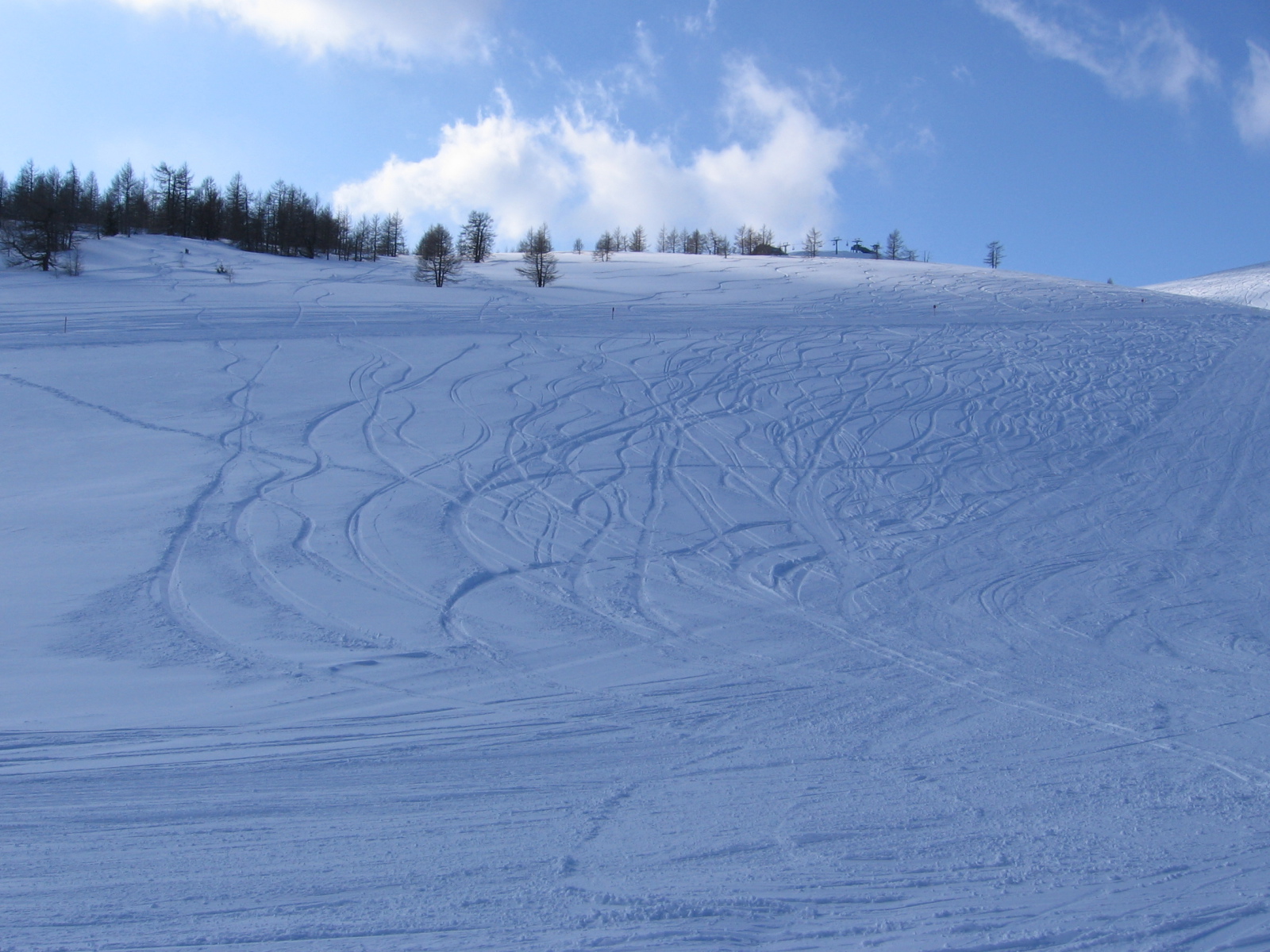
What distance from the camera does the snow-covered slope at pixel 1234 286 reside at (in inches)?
1937

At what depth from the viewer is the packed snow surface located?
11.9 ft

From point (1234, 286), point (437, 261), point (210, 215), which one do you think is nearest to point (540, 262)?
point (437, 261)

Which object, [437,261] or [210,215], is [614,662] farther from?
[210,215]

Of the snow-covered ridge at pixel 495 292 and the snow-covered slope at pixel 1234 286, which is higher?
the snow-covered slope at pixel 1234 286

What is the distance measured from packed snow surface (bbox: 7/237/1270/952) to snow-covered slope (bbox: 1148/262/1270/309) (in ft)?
134

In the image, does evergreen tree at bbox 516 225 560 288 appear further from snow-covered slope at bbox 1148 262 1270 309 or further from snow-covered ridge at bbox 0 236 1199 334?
snow-covered slope at bbox 1148 262 1270 309

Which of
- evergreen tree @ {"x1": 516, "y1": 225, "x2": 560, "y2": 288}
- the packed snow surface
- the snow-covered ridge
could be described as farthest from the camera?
evergreen tree @ {"x1": 516, "y1": 225, "x2": 560, "y2": 288}

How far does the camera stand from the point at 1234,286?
56812 mm

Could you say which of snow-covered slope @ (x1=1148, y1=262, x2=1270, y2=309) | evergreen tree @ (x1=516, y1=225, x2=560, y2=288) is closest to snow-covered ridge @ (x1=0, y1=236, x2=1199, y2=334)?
evergreen tree @ (x1=516, y1=225, x2=560, y2=288)

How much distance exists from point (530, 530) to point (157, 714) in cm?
497

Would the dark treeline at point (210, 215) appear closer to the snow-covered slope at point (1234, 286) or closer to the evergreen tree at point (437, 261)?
the evergreen tree at point (437, 261)

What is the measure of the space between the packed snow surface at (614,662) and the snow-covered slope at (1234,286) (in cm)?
4077

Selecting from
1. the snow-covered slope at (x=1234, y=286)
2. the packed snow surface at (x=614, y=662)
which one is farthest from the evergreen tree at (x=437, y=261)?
the snow-covered slope at (x=1234, y=286)

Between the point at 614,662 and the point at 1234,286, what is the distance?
68.7 meters
